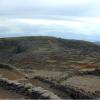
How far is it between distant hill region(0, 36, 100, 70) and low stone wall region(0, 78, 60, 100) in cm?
4838

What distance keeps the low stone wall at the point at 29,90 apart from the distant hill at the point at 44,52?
159 ft

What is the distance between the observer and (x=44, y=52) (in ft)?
333

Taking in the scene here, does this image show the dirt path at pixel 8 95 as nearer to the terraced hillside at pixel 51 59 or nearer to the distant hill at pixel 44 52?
the terraced hillside at pixel 51 59

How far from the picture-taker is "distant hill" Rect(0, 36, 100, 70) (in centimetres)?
8694

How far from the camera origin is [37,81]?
3762 centimetres

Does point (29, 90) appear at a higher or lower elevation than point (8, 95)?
higher

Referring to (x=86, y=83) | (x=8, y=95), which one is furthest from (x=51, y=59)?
(x=8, y=95)

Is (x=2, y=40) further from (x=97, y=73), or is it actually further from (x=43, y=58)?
(x=97, y=73)

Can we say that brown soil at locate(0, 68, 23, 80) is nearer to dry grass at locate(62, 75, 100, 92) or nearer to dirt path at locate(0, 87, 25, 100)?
dry grass at locate(62, 75, 100, 92)

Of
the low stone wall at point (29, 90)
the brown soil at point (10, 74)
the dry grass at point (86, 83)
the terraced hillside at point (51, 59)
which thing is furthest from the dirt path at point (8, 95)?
the brown soil at point (10, 74)

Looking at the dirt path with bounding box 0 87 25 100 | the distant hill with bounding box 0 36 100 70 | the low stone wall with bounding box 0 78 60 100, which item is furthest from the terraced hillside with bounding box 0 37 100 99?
the dirt path with bounding box 0 87 25 100

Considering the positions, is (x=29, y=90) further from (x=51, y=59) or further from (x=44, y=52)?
(x=44, y=52)

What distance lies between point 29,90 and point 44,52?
76.6 metres

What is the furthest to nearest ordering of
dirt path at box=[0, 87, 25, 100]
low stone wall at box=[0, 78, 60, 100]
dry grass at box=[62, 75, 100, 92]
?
dry grass at box=[62, 75, 100, 92] < dirt path at box=[0, 87, 25, 100] < low stone wall at box=[0, 78, 60, 100]
